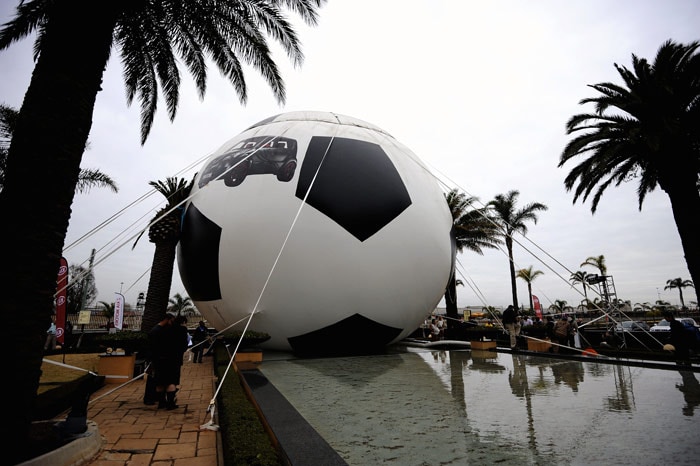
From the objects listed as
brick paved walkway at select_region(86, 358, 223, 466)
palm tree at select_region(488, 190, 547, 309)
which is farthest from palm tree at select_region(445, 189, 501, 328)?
brick paved walkway at select_region(86, 358, 223, 466)

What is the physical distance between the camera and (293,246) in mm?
7492

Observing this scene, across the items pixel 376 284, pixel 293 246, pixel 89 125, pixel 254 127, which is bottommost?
pixel 376 284

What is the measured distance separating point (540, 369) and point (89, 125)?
8157mm

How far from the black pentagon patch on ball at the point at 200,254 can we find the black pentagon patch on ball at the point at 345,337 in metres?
2.21

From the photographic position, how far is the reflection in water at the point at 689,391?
422 cm

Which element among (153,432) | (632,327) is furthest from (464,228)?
(153,432)

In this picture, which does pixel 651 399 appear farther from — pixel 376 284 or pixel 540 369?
pixel 376 284

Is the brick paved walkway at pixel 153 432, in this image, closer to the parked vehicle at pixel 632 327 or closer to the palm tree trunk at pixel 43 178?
the palm tree trunk at pixel 43 178

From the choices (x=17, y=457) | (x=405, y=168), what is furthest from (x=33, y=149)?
(x=405, y=168)

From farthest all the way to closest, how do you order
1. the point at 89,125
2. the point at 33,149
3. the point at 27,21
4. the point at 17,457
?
the point at 27,21 → the point at 89,125 → the point at 33,149 → the point at 17,457

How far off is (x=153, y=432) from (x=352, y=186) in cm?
538

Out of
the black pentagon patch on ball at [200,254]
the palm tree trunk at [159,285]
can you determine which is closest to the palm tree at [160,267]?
the palm tree trunk at [159,285]

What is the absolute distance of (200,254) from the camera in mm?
8375

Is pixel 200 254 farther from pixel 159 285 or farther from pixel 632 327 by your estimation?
pixel 632 327
